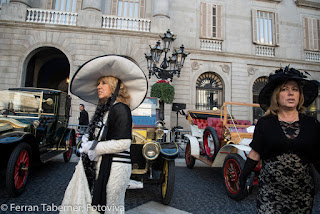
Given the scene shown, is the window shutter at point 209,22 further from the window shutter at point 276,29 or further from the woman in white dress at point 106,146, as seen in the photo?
the woman in white dress at point 106,146

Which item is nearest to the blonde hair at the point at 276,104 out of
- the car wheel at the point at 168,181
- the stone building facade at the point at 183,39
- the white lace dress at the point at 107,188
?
the white lace dress at the point at 107,188

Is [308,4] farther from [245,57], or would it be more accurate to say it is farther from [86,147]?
[86,147]

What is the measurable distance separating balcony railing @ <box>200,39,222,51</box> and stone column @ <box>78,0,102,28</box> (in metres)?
7.24

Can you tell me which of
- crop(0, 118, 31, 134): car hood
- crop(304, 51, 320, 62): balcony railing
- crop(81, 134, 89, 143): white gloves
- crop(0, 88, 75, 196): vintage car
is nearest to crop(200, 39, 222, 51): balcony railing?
crop(304, 51, 320, 62): balcony railing

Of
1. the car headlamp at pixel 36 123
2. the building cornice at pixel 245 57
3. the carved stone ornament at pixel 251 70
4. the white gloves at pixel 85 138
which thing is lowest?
the white gloves at pixel 85 138

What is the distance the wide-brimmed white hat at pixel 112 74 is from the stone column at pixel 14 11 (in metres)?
12.0

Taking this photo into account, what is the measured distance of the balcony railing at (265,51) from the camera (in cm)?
1335

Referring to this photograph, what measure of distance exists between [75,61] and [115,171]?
1061 centimetres

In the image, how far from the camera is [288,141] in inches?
50.6

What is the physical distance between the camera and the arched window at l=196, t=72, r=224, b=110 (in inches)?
500

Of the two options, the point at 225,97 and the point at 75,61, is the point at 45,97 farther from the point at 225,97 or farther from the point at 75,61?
the point at 225,97

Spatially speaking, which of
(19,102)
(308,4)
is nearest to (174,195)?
(19,102)

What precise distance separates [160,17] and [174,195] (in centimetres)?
1079

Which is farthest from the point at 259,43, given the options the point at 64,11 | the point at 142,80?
the point at 142,80
